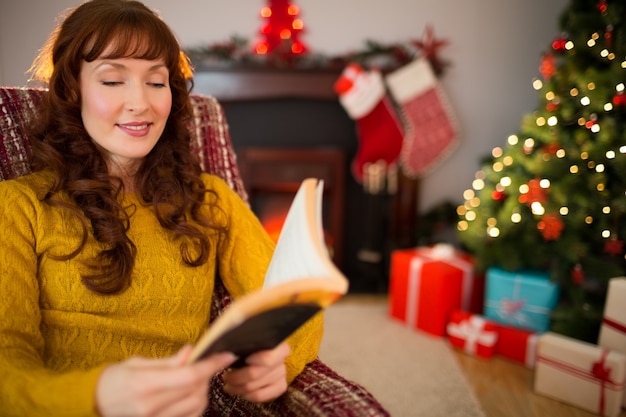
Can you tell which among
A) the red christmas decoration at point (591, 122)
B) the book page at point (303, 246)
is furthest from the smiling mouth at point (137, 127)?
the red christmas decoration at point (591, 122)

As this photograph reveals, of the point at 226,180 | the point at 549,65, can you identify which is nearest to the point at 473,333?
the point at 549,65

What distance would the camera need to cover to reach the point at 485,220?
2.31 metres

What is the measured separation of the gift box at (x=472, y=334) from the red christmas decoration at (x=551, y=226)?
0.46 meters

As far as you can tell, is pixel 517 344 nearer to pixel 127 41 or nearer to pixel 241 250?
pixel 241 250

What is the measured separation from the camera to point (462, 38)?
296 cm

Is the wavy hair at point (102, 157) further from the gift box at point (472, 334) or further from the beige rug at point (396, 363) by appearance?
the gift box at point (472, 334)

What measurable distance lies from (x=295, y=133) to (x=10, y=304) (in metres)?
2.31

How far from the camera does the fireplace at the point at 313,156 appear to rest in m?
2.75

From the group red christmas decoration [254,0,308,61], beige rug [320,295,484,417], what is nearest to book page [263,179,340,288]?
beige rug [320,295,484,417]

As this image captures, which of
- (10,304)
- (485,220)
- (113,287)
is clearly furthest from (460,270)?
(10,304)

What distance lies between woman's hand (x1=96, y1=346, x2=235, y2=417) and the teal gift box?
1.88 m

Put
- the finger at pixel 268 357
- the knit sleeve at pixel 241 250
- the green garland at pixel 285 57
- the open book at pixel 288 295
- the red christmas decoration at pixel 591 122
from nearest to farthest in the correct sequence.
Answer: the open book at pixel 288 295
the finger at pixel 268 357
the knit sleeve at pixel 241 250
the red christmas decoration at pixel 591 122
the green garland at pixel 285 57

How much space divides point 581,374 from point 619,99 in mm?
1017

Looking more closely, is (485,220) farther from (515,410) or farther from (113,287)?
Answer: (113,287)
